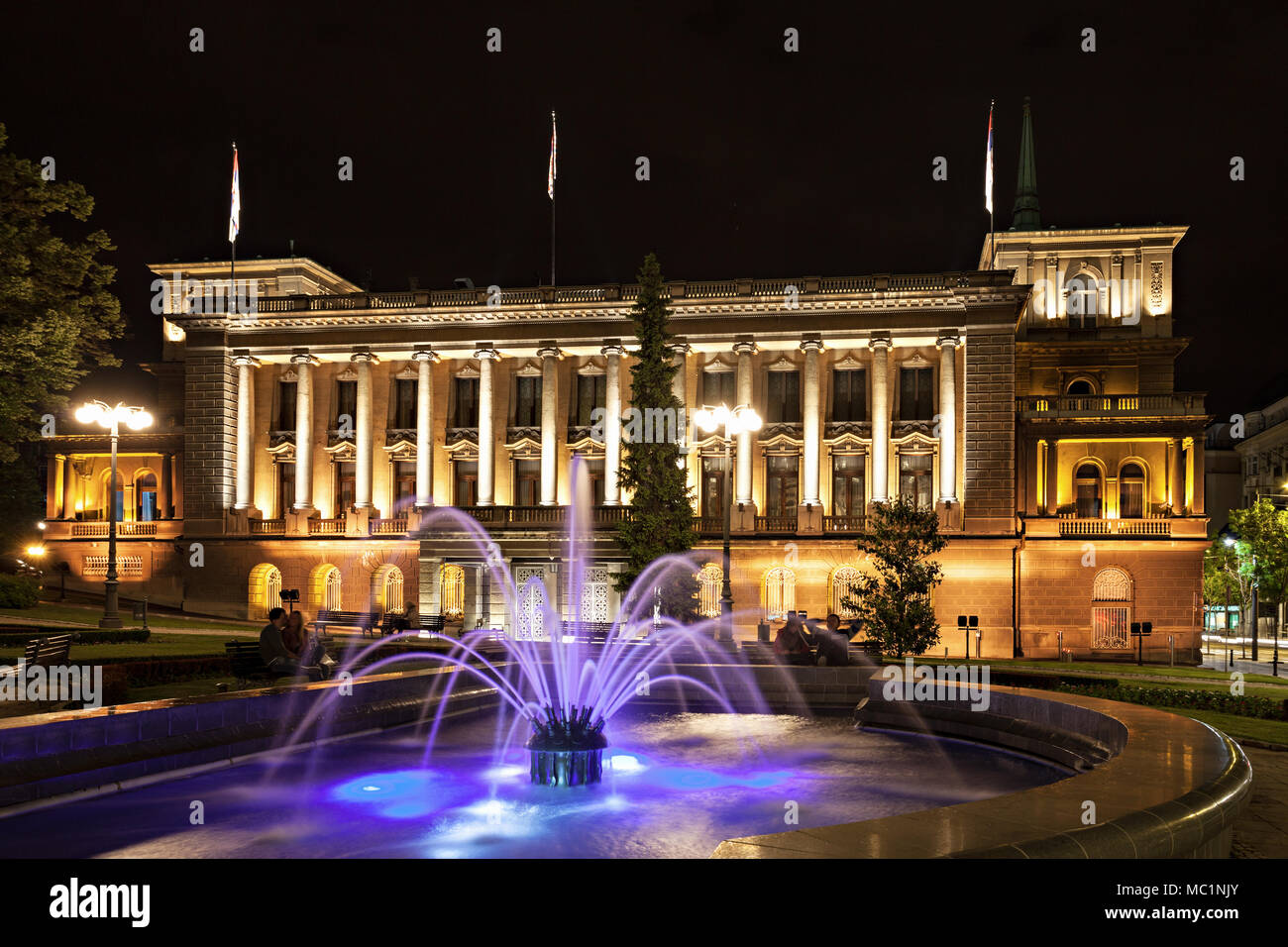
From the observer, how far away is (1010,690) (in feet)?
48.0

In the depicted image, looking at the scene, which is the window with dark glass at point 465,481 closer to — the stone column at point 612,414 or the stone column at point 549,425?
the stone column at point 549,425

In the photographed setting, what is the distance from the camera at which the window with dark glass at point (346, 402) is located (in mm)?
55844

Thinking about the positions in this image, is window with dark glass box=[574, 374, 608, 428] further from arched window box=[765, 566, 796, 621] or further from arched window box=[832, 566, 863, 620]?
arched window box=[832, 566, 863, 620]

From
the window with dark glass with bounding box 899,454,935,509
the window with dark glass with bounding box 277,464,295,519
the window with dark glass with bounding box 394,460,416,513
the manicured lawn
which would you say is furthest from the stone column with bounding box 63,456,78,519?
the window with dark glass with bounding box 899,454,935,509

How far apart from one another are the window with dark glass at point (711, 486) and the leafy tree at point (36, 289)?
28.2 m

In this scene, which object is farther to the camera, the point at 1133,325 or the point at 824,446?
the point at 1133,325

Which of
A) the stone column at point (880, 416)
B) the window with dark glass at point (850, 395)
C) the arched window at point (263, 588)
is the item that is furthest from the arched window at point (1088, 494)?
the arched window at point (263, 588)

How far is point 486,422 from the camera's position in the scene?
53.1 meters

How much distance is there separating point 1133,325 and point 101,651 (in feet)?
170

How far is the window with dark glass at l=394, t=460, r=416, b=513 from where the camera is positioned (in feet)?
179

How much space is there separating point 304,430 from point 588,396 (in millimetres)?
15380
